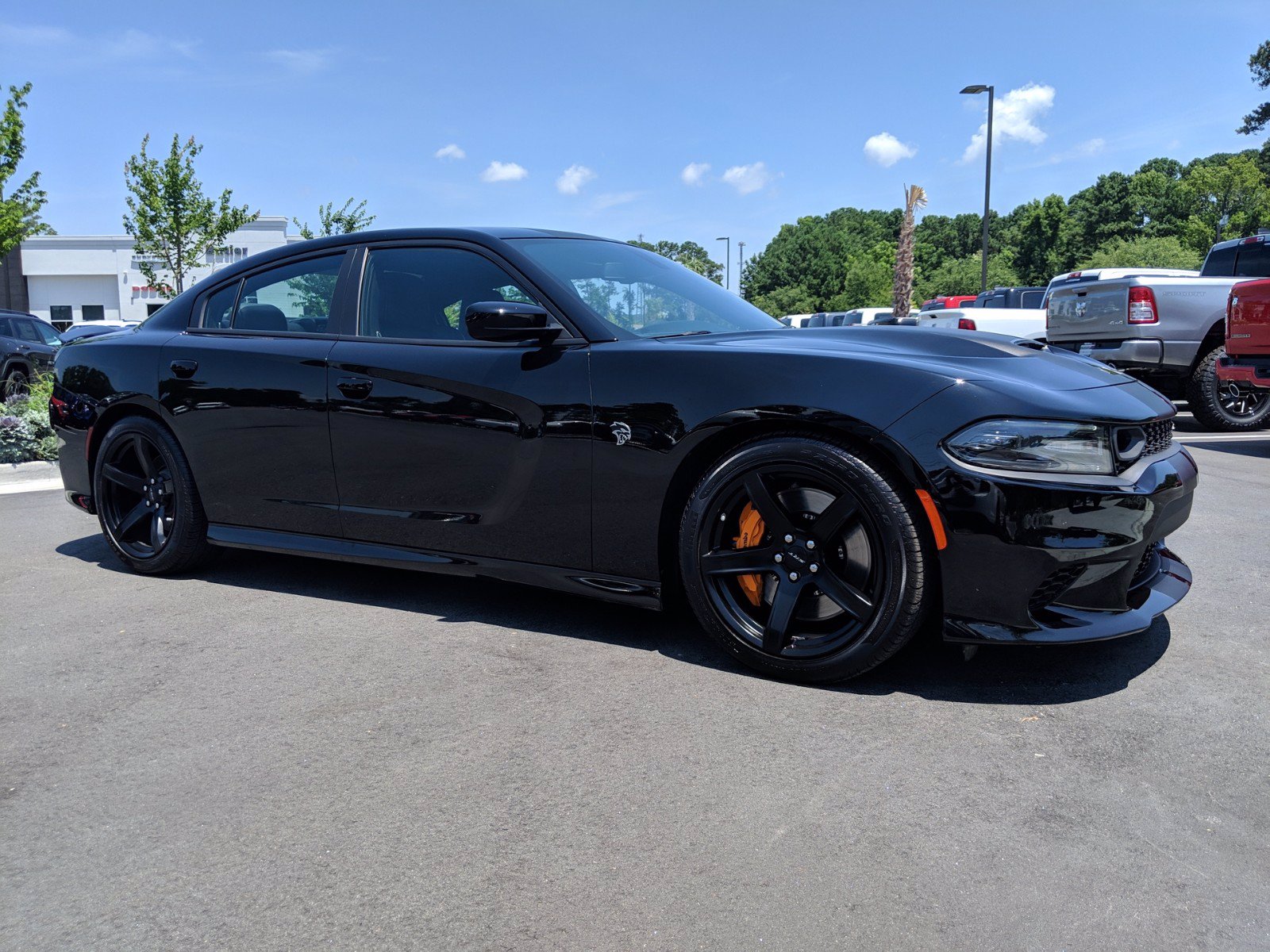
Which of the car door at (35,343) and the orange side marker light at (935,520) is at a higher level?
the car door at (35,343)

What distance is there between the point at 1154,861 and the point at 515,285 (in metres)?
2.67

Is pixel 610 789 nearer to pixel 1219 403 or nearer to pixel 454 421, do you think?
pixel 454 421

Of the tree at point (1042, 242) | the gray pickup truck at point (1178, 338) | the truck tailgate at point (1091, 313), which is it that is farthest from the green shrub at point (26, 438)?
the tree at point (1042, 242)

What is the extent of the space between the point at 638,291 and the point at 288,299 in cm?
157

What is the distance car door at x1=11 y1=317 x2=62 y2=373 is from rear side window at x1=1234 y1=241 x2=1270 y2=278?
1669 centimetres

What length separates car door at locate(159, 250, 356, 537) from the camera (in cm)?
406

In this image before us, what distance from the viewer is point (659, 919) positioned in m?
1.94

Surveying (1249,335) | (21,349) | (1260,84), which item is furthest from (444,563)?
(1260,84)

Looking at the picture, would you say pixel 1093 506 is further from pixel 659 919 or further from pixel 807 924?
pixel 659 919

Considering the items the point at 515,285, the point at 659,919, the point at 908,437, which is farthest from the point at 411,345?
the point at 659,919

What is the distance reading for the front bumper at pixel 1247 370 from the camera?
8406mm

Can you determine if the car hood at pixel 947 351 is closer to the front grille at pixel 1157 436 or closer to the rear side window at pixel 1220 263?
the front grille at pixel 1157 436

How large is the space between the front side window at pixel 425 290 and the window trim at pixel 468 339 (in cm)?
1

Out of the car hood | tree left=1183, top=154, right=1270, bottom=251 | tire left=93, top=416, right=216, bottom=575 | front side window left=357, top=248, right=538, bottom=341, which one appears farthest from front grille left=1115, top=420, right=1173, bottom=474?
tree left=1183, top=154, right=1270, bottom=251
